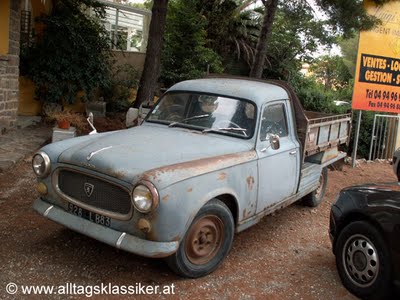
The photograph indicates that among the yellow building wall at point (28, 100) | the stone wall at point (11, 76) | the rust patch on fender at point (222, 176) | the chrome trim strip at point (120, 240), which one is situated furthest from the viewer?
the yellow building wall at point (28, 100)

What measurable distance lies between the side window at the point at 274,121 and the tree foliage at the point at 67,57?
680 cm

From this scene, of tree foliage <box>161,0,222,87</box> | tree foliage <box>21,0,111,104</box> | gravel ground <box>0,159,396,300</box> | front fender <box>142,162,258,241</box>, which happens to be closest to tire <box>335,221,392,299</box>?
gravel ground <box>0,159,396,300</box>

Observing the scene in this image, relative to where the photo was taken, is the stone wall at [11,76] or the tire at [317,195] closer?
the tire at [317,195]

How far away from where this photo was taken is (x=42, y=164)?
411 cm

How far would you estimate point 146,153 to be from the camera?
3.91 m

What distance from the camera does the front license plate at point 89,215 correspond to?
146 inches

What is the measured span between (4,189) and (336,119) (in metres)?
5.07

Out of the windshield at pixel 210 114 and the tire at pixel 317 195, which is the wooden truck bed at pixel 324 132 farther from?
the windshield at pixel 210 114

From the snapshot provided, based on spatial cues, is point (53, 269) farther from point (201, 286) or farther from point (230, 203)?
point (230, 203)

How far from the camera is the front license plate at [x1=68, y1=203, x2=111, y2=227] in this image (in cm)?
371

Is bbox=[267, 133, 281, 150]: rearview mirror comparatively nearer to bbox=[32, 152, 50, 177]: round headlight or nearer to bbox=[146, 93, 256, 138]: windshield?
bbox=[146, 93, 256, 138]: windshield

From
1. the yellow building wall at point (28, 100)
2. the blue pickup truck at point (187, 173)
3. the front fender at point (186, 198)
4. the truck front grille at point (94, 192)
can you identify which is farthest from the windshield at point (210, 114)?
the yellow building wall at point (28, 100)

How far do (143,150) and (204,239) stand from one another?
0.97 m

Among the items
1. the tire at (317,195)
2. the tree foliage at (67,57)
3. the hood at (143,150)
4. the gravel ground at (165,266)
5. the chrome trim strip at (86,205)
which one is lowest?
the gravel ground at (165,266)
